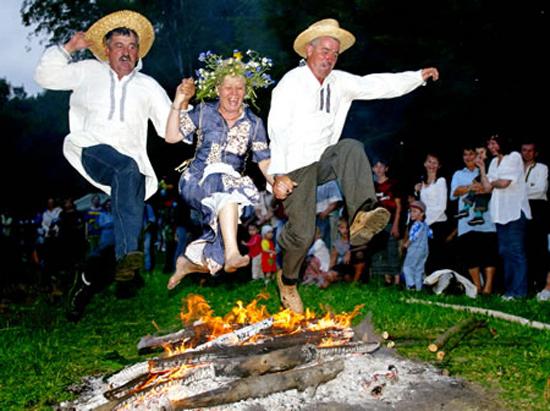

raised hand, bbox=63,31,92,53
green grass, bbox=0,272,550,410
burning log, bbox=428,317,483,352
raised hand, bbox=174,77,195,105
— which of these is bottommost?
green grass, bbox=0,272,550,410

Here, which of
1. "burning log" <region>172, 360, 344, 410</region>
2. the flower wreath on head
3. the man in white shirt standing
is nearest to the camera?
"burning log" <region>172, 360, 344, 410</region>

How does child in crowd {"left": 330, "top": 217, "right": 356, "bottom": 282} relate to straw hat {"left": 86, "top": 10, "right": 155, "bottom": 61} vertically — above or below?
below

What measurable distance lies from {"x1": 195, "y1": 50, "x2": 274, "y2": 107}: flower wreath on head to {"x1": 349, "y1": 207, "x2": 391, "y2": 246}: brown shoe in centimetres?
153

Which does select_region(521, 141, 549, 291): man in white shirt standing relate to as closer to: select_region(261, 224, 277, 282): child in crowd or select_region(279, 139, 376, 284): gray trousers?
select_region(279, 139, 376, 284): gray trousers

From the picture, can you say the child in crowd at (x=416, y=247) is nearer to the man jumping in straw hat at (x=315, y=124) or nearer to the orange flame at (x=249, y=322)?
the man jumping in straw hat at (x=315, y=124)

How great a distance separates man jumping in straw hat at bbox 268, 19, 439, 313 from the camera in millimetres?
6344

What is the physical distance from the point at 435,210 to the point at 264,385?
6606mm

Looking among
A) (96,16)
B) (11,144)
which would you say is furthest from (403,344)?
(11,144)

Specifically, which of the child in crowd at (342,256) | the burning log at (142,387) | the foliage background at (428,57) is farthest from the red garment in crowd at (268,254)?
the burning log at (142,387)

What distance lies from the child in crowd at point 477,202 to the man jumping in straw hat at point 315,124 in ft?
12.2

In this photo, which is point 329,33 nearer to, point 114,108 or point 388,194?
point 114,108

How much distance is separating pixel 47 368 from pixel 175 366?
1842 mm

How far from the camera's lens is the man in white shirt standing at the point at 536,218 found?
9.69 metres

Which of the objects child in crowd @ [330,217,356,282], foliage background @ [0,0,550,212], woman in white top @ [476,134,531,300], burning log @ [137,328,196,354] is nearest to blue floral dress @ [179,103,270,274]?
burning log @ [137,328,196,354]
